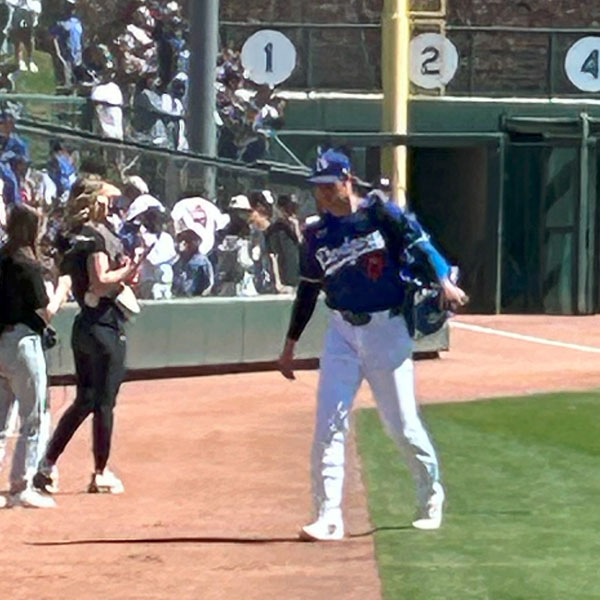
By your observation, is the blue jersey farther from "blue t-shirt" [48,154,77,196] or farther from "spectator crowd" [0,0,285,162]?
"spectator crowd" [0,0,285,162]

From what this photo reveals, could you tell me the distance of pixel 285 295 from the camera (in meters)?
19.4

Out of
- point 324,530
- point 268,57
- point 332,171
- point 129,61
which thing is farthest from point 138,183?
point 268,57

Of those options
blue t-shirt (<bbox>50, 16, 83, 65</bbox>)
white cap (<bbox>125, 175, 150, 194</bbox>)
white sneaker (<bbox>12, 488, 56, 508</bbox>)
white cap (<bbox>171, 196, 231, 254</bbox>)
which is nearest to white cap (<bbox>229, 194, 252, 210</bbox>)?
white cap (<bbox>171, 196, 231, 254</bbox>)

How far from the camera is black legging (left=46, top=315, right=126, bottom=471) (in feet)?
35.6

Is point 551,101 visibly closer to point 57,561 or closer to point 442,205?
point 442,205

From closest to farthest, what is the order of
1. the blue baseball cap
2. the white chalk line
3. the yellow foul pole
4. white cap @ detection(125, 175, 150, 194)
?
the blue baseball cap < white cap @ detection(125, 175, 150, 194) < the white chalk line < the yellow foul pole

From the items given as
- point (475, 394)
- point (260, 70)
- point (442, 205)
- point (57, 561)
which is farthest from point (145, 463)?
point (442, 205)

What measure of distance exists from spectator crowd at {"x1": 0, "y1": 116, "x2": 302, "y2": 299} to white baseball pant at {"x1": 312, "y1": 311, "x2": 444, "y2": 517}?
7.49 m

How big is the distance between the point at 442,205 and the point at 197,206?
12.6 meters

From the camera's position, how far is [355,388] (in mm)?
9305

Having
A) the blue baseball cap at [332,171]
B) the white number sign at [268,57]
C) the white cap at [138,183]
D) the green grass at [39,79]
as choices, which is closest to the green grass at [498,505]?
the blue baseball cap at [332,171]

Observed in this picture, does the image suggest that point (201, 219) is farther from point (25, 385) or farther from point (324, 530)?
point (324, 530)

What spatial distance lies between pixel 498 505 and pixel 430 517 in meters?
1.02

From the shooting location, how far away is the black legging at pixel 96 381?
10.9 m
